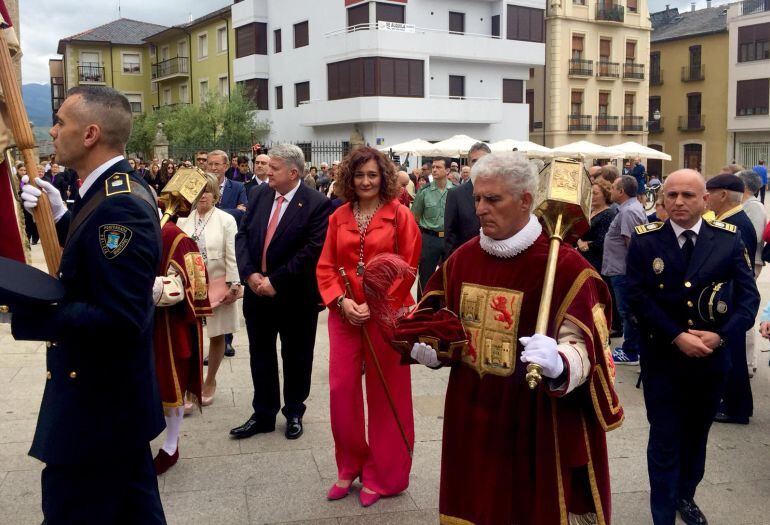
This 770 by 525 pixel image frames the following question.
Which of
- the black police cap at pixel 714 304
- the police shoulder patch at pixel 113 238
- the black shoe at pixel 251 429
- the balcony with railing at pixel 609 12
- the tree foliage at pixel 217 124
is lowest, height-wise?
the black shoe at pixel 251 429

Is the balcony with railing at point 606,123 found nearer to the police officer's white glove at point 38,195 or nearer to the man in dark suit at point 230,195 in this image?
the man in dark suit at point 230,195

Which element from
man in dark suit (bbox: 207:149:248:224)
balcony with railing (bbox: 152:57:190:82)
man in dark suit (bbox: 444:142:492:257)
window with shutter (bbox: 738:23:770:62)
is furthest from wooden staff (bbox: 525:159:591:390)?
balcony with railing (bbox: 152:57:190:82)

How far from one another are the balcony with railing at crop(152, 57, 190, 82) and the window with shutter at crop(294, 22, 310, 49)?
42.3 feet

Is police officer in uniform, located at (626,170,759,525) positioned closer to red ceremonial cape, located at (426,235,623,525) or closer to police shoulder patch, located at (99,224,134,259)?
red ceremonial cape, located at (426,235,623,525)

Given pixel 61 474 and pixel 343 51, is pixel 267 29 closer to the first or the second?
pixel 343 51

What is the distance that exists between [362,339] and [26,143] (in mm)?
2318

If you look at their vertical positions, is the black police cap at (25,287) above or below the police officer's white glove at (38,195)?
below

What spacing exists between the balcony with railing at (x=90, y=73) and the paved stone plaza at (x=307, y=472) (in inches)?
2196

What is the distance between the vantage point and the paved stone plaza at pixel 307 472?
4.49 m

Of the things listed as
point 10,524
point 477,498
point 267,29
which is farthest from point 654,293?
point 267,29

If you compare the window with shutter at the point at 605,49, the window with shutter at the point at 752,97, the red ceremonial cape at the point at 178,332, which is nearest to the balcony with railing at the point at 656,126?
the window with shutter at the point at 752,97

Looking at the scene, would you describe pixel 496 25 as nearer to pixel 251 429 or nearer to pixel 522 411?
pixel 251 429

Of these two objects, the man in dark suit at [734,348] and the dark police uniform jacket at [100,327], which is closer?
the dark police uniform jacket at [100,327]

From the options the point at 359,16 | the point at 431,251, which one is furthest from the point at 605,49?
the point at 431,251
